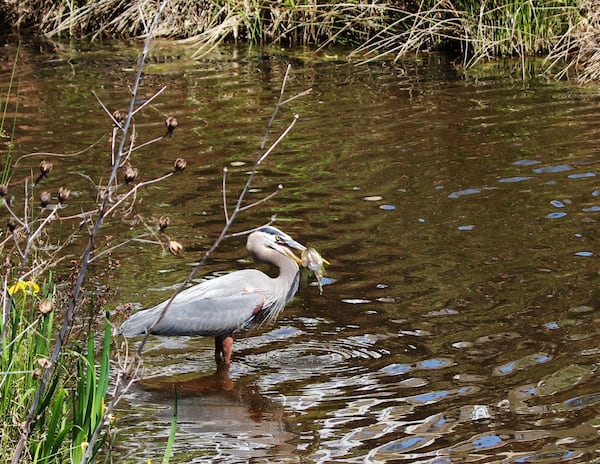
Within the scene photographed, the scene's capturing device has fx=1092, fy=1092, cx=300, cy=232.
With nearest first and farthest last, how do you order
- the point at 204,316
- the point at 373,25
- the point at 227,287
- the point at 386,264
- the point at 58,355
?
the point at 58,355 → the point at 204,316 → the point at 227,287 → the point at 386,264 → the point at 373,25

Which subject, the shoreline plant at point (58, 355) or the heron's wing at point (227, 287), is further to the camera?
the heron's wing at point (227, 287)

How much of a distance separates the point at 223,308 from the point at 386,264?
155 centimetres

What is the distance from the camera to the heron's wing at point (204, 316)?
635cm

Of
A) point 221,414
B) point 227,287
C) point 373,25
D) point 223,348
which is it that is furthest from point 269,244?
point 373,25

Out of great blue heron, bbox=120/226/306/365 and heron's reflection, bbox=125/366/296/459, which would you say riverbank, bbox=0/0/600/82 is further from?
heron's reflection, bbox=125/366/296/459

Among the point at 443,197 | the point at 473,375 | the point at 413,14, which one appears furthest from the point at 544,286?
the point at 413,14

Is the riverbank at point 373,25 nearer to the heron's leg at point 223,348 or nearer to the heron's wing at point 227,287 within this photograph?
the heron's wing at point 227,287

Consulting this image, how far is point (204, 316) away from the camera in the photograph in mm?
6367

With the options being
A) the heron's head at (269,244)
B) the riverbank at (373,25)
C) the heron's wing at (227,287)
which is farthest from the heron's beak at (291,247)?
the riverbank at (373,25)

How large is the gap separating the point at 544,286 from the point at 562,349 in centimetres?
94

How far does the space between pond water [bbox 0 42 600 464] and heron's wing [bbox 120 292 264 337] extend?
0.71 ft

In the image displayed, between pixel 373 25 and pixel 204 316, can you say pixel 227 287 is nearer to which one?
pixel 204 316

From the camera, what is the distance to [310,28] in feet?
52.3

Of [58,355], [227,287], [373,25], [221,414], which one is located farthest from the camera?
[373,25]
